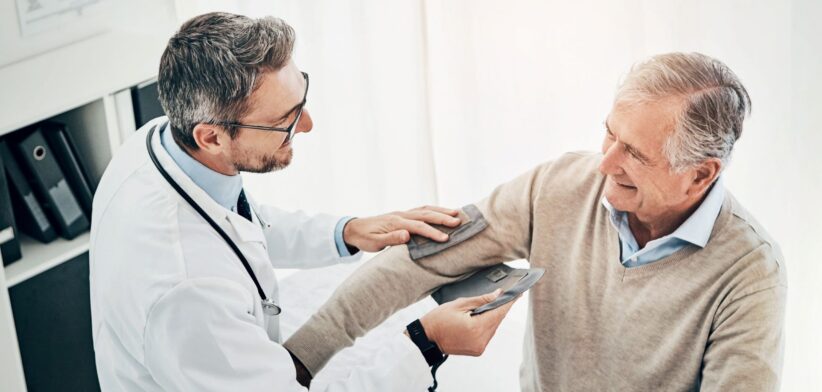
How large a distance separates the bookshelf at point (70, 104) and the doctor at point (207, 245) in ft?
1.79

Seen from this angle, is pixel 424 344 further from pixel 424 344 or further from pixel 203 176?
pixel 203 176

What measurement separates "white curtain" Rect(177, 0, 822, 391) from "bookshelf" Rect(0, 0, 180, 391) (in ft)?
2.14

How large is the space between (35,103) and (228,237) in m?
0.79

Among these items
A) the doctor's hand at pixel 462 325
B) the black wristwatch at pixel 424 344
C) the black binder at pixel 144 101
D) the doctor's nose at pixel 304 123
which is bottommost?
the black wristwatch at pixel 424 344

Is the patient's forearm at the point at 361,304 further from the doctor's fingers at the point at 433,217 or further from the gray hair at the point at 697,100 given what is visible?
the gray hair at the point at 697,100

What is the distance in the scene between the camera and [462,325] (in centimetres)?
147

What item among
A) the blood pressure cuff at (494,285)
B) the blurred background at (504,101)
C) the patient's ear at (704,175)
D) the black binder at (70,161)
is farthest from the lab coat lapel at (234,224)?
the patient's ear at (704,175)

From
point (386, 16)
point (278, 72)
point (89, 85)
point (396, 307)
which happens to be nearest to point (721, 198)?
point (396, 307)

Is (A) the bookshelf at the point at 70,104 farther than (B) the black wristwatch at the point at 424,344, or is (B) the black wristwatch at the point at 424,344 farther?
(A) the bookshelf at the point at 70,104

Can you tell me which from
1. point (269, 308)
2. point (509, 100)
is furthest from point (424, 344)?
point (509, 100)

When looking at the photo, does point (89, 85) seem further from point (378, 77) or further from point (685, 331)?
point (685, 331)

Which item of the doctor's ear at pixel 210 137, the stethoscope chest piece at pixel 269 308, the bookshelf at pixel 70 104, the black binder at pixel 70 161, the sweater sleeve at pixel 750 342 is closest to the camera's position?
the sweater sleeve at pixel 750 342

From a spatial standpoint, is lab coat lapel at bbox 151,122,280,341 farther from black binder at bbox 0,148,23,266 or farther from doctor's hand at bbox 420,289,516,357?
black binder at bbox 0,148,23,266

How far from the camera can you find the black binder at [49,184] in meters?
2.05
